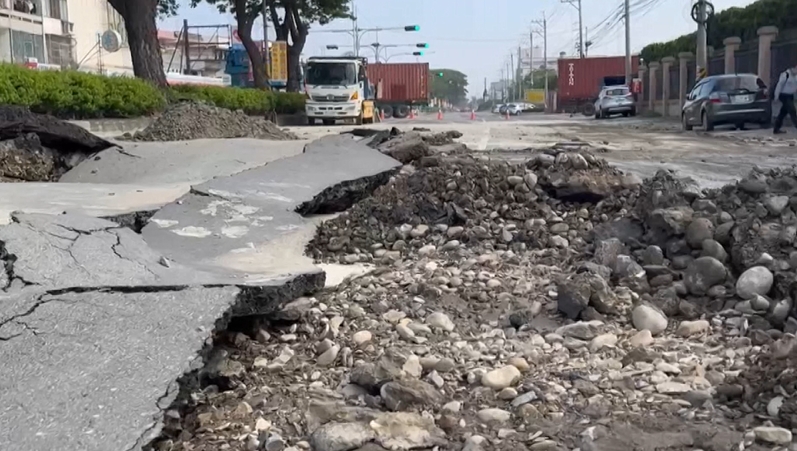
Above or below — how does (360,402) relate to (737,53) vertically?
below

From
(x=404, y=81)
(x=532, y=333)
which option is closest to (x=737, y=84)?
(x=532, y=333)

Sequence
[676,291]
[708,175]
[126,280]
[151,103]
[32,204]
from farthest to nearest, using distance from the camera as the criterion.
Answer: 1. [151,103]
2. [708,175]
3. [32,204]
4. [676,291]
5. [126,280]

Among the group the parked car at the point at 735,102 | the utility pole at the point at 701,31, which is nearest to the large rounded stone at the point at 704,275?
the parked car at the point at 735,102

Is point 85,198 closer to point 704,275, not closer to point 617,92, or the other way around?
point 704,275

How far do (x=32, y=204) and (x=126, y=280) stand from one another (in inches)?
137

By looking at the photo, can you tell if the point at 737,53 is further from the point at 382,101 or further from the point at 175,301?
the point at 175,301

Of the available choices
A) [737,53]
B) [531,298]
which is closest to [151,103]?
[531,298]

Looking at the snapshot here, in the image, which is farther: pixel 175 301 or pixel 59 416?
pixel 175 301

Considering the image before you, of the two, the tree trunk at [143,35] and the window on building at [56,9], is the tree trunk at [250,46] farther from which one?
the window on building at [56,9]

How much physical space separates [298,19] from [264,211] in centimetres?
3414

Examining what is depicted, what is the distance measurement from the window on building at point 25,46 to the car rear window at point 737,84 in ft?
111

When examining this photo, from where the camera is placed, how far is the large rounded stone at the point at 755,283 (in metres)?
4.60

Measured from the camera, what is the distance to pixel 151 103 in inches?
675

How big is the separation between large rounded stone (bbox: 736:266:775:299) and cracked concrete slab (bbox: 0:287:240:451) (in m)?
2.90
